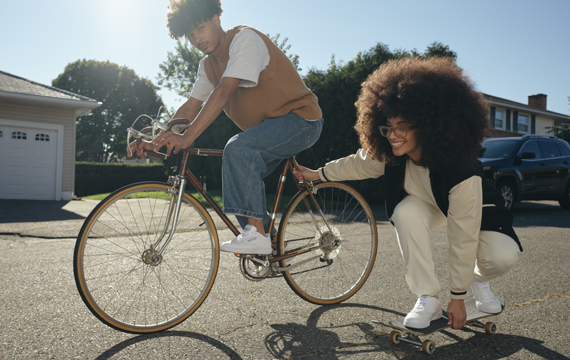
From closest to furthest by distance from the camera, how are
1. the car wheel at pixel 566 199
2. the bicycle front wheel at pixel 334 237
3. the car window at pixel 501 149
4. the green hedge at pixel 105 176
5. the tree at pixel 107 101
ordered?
1. the bicycle front wheel at pixel 334 237
2. the car window at pixel 501 149
3. the car wheel at pixel 566 199
4. the green hedge at pixel 105 176
5. the tree at pixel 107 101

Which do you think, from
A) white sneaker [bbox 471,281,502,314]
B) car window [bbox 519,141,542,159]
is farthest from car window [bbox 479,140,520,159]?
white sneaker [bbox 471,281,502,314]

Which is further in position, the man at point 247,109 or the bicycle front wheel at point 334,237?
the bicycle front wheel at point 334,237

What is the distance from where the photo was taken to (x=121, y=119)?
139ft

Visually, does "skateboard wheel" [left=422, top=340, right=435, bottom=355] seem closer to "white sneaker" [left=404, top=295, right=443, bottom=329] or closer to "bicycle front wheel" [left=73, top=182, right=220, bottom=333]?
"white sneaker" [left=404, top=295, right=443, bottom=329]

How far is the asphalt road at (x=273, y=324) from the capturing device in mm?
2404

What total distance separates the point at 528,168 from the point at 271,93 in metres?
9.59

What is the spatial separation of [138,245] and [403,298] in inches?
76.2

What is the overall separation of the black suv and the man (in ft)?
27.6

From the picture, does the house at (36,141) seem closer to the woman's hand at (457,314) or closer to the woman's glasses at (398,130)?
the woman's glasses at (398,130)

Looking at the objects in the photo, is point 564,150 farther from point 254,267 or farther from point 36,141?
point 36,141

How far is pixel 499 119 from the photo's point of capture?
32.0 metres

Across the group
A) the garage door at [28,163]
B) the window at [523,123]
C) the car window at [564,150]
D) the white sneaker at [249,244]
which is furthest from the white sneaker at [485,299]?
the window at [523,123]

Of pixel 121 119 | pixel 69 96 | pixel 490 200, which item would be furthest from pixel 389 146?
pixel 121 119

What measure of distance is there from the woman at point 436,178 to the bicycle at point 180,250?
813mm
